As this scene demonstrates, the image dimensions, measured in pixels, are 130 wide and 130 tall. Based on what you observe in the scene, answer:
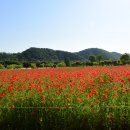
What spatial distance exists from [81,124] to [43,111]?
3.11ft

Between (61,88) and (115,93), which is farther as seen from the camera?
(61,88)

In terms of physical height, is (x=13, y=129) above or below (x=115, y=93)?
below

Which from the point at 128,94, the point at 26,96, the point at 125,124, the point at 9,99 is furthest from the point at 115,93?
the point at 9,99

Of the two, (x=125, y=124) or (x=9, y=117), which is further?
(x=9, y=117)

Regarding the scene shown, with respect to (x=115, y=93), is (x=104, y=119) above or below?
below

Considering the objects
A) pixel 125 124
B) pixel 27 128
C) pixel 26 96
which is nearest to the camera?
pixel 125 124

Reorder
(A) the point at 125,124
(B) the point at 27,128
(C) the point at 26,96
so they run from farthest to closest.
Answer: (C) the point at 26,96 → (B) the point at 27,128 → (A) the point at 125,124

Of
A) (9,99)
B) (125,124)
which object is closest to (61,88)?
(9,99)

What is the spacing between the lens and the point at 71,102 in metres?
6.98

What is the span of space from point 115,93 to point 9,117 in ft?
8.52

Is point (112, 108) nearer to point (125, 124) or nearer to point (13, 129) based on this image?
point (125, 124)

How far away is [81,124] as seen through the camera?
21.4ft

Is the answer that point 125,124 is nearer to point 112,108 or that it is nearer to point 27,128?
point 112,108

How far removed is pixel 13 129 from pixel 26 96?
0.94 metres
